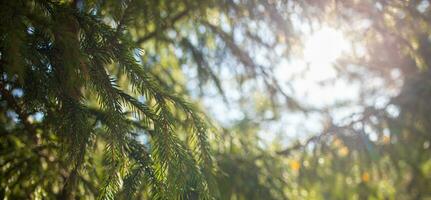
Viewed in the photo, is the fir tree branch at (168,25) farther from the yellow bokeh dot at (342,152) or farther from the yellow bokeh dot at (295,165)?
the yellow bokeh dot at (342,152)

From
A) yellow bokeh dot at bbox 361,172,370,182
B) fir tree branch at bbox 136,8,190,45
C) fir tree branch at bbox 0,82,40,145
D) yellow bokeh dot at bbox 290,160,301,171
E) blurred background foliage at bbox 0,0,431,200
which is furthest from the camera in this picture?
yellow bokeh dot at bbox 361,172,370,182

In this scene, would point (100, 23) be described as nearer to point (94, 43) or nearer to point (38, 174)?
point (94, 43)

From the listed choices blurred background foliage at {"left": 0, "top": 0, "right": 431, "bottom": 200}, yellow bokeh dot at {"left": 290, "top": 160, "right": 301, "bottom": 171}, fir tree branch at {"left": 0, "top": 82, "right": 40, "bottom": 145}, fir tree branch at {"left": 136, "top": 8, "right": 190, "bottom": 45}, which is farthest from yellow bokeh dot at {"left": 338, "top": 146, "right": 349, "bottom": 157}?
fir tree branch at {"left": 0, "top": 82, "right": 40, "bottom": 145}

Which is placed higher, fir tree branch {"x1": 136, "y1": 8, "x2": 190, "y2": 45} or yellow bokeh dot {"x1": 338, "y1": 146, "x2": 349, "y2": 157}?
fir tree branch {"x1": 136, "y1": 8, "x2": 190, "y2": 45}

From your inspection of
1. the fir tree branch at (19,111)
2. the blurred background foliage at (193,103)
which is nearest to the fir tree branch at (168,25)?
the blurred background foliage at (193,103)

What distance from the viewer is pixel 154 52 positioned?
11.7ft

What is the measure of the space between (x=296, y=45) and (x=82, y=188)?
1.96m

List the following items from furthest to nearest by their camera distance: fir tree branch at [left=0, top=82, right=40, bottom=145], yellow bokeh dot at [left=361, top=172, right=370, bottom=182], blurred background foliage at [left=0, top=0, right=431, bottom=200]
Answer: yellow bokeh dot at [left=361, top=172, right=370, bottom=182], fir tree branch at [left=0, top=82, right=40, bottom=145], blurred background foliage at [left=0, top=0, right=431, bottom=200]

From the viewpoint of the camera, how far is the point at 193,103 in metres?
2.06

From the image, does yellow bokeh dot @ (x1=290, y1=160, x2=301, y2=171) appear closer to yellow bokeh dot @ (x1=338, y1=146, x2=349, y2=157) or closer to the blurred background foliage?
the blurred background foliage

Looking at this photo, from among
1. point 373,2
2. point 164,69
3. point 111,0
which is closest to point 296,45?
point 373,2

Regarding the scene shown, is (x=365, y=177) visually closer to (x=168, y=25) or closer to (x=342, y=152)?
(x=342, y=152)

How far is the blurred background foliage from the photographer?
1607mm

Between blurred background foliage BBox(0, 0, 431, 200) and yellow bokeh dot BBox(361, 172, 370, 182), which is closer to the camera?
blurred background foliage BBox(0, 0, 431, 200)
